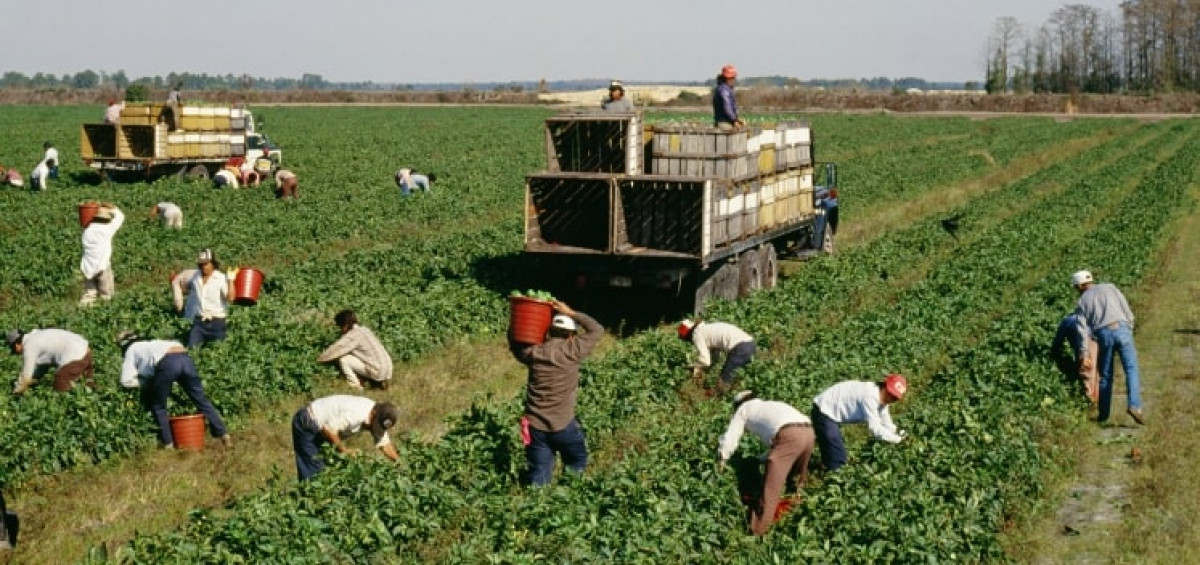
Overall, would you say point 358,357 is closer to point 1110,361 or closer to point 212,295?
point 212,295

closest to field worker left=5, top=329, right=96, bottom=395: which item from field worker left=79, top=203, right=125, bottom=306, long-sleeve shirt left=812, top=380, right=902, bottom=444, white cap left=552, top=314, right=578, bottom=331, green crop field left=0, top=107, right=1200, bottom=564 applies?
green crop field left=0, top=107, right=1200, bottom=564

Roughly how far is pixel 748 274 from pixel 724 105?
9.62 ft

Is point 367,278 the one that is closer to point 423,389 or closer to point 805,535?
point 423,389

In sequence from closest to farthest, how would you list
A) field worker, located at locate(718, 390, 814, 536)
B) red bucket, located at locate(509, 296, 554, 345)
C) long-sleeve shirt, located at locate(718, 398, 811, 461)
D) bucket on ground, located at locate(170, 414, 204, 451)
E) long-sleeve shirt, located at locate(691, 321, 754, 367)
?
field worker, located at locate(718, 390, 814, 536) → long-sleeve shirt, located at locate(718, 398, 811, 461) → red bucket, located at locate(509, 296, 554, 345) → bucket on ground, located at locate(170, 414, 204, 451) → long-sleeve shirt, located at locate(691, 321, 754, 367)

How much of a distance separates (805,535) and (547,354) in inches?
106

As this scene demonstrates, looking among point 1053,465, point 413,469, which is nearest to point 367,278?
point 413,469

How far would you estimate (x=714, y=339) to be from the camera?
1502 centimetres

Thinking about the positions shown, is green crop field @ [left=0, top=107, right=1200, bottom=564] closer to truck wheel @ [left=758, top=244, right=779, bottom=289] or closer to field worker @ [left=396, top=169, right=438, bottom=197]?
field worker @ [left=396, top=169, right=438, bottom=197]

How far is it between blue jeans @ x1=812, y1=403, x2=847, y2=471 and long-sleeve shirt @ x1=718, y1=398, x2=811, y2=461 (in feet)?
1.83

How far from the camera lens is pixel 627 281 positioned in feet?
62.5

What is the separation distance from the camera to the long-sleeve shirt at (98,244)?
746 inches

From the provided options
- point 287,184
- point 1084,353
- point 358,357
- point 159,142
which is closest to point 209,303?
point 358,357

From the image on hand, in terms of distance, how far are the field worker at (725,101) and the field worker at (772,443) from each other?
9.08 meters

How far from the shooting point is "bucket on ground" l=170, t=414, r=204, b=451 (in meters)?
13.4
